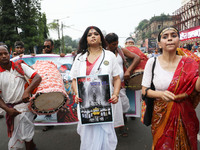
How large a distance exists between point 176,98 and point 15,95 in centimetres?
218

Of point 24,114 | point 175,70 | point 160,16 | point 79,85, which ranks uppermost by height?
point 160,16

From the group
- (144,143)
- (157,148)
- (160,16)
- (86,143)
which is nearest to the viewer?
(157,148)

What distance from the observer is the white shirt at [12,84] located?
7.76ft

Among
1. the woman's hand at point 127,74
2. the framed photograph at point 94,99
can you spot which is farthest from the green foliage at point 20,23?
the framed photograph at point 94,99

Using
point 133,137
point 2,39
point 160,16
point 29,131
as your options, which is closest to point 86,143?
point 29,131

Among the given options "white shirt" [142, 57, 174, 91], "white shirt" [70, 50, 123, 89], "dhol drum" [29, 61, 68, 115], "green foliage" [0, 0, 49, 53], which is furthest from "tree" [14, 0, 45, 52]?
"white shirt" [142, 57, 174, 91]

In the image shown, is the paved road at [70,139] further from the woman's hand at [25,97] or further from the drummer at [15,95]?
the woman's hand at [25,97]

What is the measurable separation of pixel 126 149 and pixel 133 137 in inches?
18.4

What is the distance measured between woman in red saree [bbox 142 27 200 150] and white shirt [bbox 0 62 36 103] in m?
1.83

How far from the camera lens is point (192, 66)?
1696 millimetres

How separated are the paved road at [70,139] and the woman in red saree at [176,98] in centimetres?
121

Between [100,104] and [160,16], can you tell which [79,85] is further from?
[160,16]

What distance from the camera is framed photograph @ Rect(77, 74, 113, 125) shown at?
6.23 ft

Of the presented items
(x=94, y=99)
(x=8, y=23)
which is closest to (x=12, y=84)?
(x=94, y=99)
